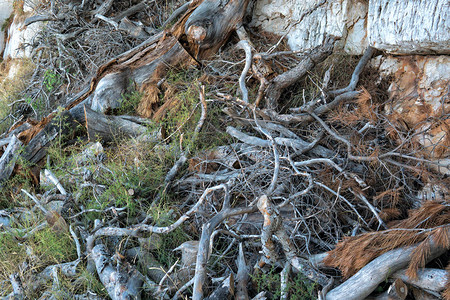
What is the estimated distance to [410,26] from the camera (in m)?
3.20

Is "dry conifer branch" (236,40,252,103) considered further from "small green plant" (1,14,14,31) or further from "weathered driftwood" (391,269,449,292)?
"small green plant" (1,14,14,31)

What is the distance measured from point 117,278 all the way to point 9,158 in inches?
92.0

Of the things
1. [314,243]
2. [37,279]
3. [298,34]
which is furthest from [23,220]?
[298,34]

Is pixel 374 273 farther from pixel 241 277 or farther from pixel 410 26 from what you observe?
pixel 410 26

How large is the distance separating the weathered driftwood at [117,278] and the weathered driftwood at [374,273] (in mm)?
1274

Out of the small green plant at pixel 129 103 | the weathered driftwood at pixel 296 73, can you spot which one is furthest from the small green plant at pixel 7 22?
the weathered driftwood at pixel 296 73

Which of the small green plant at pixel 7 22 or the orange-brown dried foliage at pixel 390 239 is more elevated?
the small green plant at pixel 7 22

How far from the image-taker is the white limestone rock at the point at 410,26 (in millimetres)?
3025

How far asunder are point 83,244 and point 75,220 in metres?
0.27

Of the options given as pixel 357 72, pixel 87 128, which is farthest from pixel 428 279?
pixel 87 128

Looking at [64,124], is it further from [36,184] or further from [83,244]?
[83,244]

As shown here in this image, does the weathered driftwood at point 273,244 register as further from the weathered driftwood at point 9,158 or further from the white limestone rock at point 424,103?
the weathered driftwood at point 9,158

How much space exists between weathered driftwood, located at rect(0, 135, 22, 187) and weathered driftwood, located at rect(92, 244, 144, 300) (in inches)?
73.9

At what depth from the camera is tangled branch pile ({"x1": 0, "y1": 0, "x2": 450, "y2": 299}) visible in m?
2.56
